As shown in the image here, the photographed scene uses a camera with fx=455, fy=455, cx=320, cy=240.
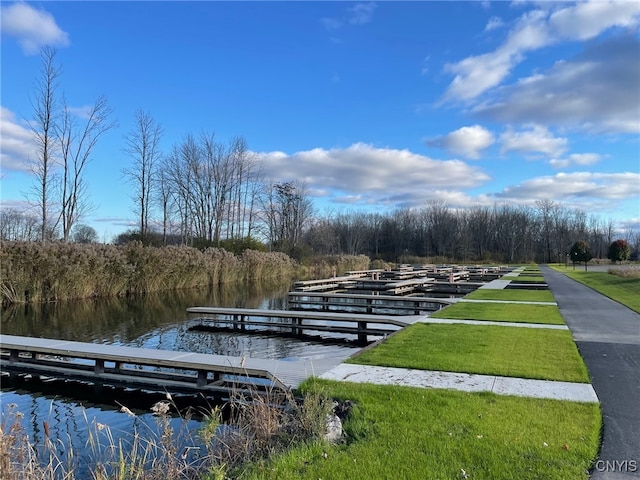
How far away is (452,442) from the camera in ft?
11.3

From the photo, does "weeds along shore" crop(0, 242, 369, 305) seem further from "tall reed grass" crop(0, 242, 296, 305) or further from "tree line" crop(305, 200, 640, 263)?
"tree line" crop(305, 200, 640, 263)

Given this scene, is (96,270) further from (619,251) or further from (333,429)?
(619,251)

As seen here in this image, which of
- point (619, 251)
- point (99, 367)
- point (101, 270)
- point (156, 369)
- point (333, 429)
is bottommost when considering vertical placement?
point (156, 369)

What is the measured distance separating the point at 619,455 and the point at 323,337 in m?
8.09

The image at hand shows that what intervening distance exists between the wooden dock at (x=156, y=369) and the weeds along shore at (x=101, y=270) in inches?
273

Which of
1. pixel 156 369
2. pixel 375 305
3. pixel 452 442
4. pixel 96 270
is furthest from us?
pixel 96 270

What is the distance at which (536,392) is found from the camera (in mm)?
4770

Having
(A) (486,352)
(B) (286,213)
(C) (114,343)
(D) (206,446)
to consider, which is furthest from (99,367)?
(B) (286,213)

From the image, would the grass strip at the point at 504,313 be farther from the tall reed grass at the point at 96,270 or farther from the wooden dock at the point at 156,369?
the tall reed grass at the point at 96,270

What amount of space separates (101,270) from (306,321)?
28.0 feet

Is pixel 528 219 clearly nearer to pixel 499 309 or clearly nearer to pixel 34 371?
pixel 499 309

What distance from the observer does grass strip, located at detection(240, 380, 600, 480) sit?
9.95ft

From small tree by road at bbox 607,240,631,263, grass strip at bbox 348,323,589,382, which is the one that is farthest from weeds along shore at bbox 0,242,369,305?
small tree by road at bbox 607,240,631,263

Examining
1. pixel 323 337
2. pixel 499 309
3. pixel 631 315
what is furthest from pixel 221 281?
pixel 631 315
